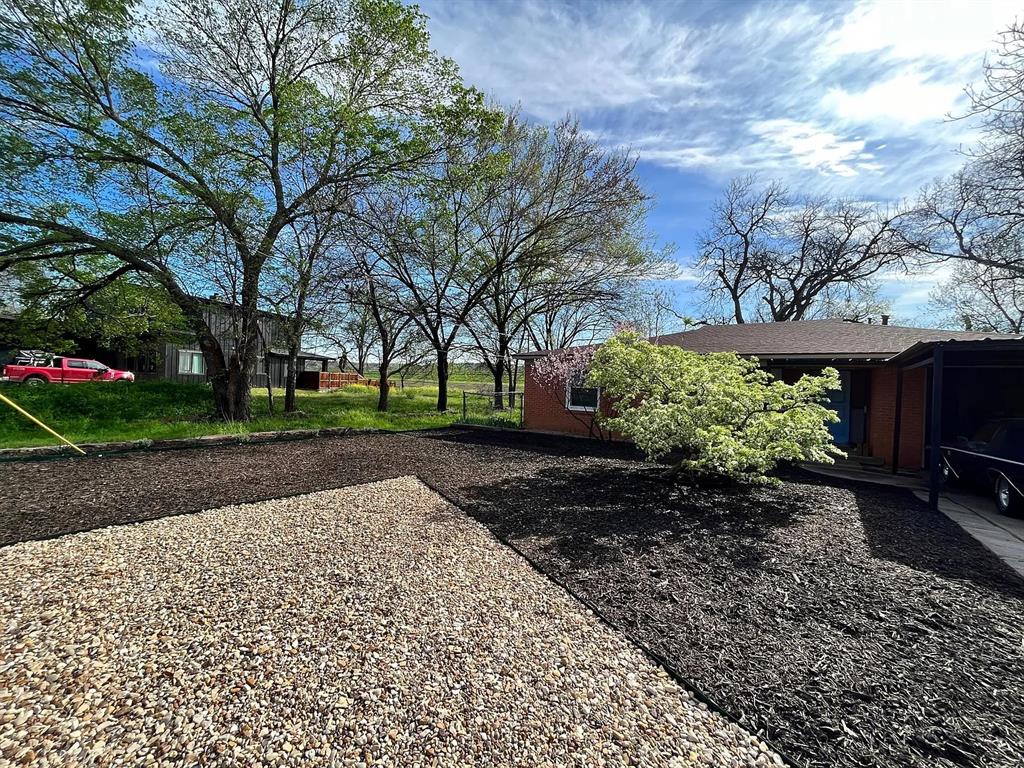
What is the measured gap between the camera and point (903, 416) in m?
8.38

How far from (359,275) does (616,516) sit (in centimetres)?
1313

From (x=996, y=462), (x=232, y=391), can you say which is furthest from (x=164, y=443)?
(x=996, y=462)

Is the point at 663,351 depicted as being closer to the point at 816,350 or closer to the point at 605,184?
the point at 816,350

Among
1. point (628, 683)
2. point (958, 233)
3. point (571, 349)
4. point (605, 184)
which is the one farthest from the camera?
point (605, 184)

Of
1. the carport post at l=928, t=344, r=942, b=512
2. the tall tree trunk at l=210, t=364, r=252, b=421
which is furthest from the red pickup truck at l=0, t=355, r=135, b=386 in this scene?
the carport post at l=928, t=344, r=942, b=512

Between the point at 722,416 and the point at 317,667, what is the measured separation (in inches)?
209

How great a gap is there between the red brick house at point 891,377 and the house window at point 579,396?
312 mm

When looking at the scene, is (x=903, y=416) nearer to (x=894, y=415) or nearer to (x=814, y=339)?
(x=894, y=415)

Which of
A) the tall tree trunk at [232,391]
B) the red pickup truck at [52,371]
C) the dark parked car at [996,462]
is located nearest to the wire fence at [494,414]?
the tall tree trunk at [232,391]

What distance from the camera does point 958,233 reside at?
1352cm

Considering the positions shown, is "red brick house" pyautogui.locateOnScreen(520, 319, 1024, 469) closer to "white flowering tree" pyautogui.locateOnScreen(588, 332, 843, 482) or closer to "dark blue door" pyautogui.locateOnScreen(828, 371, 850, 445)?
"dark blue door" pyautogui.locateOnScreen(828, 371, 850, 445)

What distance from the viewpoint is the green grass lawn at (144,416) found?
905 centimetres

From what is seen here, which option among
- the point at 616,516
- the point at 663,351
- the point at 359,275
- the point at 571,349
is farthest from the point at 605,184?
the point at 616,516

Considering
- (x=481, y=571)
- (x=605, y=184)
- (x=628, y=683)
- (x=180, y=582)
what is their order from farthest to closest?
1. (x=605, y=184)
2. (x=481, y=571)
3. (x=180, y=582)
4. (x=628, y=683)
